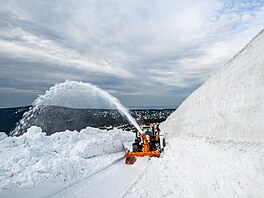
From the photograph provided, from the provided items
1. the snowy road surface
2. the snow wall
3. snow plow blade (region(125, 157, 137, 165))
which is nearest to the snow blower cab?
snow plow blade (region(125, 157, 137, 165))

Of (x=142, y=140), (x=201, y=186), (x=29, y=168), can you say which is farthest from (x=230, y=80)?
(x=142, y=140)

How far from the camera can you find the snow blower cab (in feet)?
45.6

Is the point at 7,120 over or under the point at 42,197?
over

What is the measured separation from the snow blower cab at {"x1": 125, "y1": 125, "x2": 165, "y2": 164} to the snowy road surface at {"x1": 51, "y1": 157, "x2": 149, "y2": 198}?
1.77 meters

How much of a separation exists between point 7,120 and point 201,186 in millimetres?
15827

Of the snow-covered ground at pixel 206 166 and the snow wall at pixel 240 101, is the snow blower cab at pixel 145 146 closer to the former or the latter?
the snow-covered ground at pixel 206 166

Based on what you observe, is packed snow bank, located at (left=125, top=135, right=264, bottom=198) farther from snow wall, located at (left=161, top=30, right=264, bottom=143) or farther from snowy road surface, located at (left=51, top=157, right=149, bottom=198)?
snowy road surface, located at (left=51, top=157, right=149, bottom=198)

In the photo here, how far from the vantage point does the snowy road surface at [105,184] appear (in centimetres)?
771

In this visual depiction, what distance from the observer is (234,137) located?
618 centimetres

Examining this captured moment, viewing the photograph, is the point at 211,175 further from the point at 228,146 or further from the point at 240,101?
the point at 240,101

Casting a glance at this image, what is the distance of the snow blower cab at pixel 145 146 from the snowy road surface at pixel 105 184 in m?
1.77

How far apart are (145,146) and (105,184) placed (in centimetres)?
621

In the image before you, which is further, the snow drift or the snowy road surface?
the snowy road surface

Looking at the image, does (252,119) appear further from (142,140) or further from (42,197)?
(142,140)
